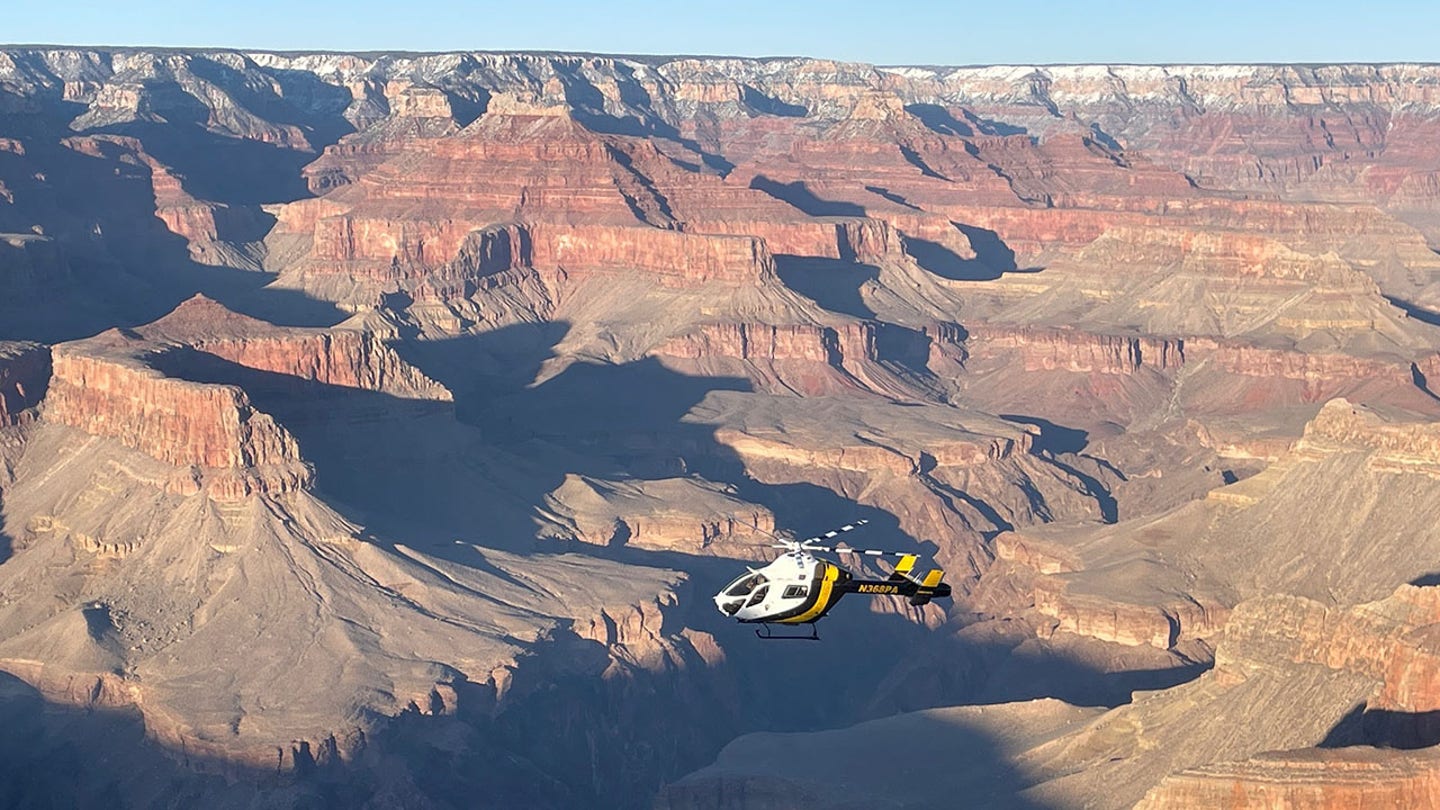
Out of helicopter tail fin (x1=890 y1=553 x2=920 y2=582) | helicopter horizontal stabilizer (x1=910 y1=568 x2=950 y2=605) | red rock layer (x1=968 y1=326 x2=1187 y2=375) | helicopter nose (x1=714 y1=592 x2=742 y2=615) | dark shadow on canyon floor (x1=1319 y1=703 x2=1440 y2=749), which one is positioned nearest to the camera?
helicopter tail fin (x1=890 y1=553 x2=920 y2=582)

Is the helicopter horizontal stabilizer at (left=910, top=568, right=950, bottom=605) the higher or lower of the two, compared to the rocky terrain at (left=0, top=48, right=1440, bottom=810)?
higher

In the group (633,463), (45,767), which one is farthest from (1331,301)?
(45,767)

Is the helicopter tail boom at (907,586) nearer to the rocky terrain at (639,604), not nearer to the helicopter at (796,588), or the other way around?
the helicopter at (796,588)

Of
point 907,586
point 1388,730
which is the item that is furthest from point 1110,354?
point 907,586

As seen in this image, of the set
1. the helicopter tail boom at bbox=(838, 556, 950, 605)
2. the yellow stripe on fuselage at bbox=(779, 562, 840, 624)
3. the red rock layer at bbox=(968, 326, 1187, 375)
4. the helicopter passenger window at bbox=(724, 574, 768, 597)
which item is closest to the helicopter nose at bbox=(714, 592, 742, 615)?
the helicopter passenger window at bbox=(724, 574, 768, 597)

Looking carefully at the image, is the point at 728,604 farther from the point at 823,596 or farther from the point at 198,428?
the point at 198,428

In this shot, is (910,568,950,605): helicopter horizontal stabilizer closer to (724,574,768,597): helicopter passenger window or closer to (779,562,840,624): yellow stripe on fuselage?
(779,562,840,624): yellow stripe on fuselage
